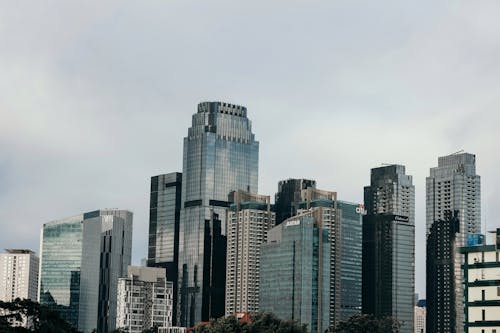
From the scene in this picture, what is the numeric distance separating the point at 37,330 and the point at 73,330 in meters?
8.63

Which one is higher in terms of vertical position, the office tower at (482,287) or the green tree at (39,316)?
the office tower at (482,287)

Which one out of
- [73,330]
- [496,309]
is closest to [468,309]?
[496,309]

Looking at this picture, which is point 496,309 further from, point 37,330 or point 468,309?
point 37,330

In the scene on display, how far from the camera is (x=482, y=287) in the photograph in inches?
6250

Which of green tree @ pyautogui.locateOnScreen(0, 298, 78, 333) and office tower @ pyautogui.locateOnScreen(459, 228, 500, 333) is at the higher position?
office tower @ pyautogui.locateOnScreen(459, 228, 500, 333)

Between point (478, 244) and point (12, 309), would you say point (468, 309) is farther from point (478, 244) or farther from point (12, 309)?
point (12, 309)

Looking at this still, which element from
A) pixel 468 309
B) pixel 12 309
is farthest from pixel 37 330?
pixel 468 309

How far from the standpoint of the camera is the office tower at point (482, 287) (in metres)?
158

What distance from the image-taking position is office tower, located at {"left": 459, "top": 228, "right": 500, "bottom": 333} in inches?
6201

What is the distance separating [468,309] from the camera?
160 meters

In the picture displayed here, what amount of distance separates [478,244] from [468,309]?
10429 mm

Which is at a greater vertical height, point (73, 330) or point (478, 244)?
point (478, 244)

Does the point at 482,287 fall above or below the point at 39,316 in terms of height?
above

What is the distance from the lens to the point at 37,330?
15725 cm
